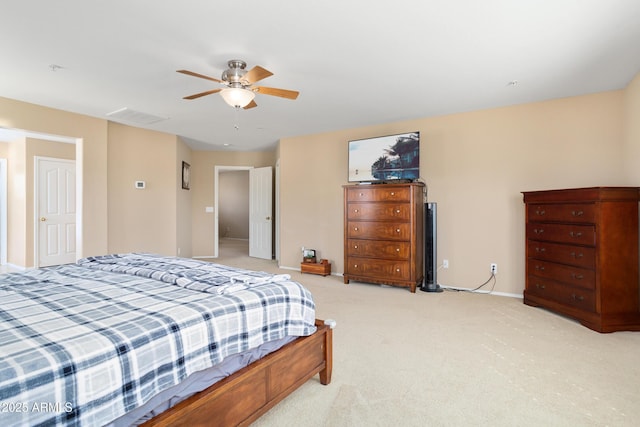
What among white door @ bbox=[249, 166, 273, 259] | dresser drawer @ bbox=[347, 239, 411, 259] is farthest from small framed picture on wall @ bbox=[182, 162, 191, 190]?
dresser drawer @ bbox=[347, 239, 411, 259]

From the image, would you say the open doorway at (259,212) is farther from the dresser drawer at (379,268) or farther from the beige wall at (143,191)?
the dresser drawer at (379,268)

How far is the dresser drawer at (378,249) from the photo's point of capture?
13.8 ft

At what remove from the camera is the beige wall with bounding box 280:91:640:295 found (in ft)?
11.7

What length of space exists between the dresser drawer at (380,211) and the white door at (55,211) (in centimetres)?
520

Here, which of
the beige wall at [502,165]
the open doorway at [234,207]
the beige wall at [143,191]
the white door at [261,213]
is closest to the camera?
the beige wall at [502,165]

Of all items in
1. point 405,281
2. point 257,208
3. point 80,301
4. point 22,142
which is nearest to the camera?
point 80,301

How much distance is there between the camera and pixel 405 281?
13.8ft

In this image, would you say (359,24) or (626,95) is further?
(626,95)

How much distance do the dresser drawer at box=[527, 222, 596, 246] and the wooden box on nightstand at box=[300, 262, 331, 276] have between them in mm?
2837

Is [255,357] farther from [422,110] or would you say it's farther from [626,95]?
[626,95]

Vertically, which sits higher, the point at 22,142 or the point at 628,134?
the point at 22,142

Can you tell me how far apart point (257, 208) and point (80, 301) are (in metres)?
5.68

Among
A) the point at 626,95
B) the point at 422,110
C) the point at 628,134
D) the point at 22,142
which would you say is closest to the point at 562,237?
the point at 628,134

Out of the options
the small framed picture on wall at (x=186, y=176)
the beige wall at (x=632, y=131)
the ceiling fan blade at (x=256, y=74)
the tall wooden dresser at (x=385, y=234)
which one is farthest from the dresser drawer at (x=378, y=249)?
the small framed picture on wall at (x=186, y=176)
